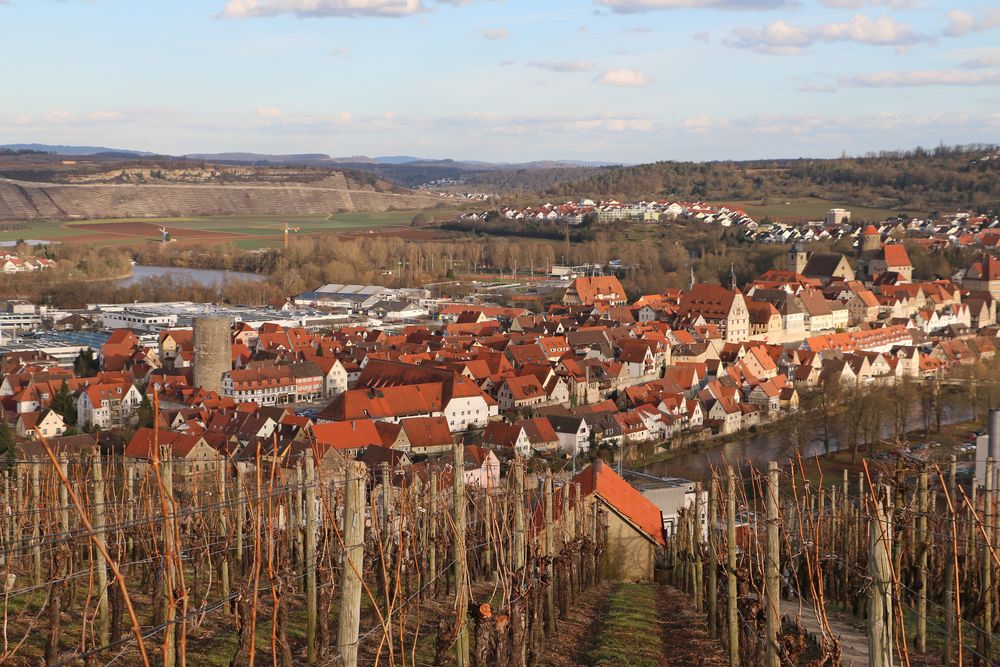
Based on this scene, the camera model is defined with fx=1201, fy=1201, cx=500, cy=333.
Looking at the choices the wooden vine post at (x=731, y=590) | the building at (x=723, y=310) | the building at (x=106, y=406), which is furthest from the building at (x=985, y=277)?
the wooden vine post at (x=731, y=590)

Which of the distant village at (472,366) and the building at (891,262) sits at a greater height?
the building at (891,262)

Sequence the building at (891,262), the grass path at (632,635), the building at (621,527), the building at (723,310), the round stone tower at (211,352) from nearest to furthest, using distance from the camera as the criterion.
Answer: the grass path at (632,635) < the building at (621,527) < the round stone tower at (211,352) < the building at (723,310) < the building at (891,262)

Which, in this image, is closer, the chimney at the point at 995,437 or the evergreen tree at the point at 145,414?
the chimney at the point at 995,437

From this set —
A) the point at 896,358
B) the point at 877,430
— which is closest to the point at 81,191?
Result: the point at 896,358

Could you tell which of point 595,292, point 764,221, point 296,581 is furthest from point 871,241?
point 296,581

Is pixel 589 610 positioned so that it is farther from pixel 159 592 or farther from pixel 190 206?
pixel 190 206

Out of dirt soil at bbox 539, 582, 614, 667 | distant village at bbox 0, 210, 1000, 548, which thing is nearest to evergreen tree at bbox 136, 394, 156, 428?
distant village at bbox 0, 210, 1000, 548

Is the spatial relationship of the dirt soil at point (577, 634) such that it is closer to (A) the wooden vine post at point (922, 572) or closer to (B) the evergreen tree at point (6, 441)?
(A) the wooden vine post at point (922, 572)
